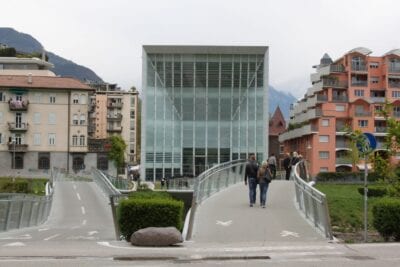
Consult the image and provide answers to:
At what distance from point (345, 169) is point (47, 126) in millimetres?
41867

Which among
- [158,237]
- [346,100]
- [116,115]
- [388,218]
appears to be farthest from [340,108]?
[158,237]

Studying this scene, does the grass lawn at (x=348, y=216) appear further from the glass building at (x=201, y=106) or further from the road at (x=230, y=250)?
the glass building at (x=201, y=106)

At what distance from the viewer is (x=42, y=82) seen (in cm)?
9406

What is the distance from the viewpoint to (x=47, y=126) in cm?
9219

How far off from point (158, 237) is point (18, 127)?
80.7 m

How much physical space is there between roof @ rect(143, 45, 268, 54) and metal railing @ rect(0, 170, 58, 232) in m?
39.5

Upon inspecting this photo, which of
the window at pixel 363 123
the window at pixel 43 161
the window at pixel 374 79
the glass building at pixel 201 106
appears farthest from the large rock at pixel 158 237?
the window at pixel 374 79

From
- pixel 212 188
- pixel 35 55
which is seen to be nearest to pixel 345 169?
pixel 212 188

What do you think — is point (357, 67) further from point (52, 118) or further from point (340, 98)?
point (52, 118)

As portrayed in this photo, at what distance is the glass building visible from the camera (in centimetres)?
7312

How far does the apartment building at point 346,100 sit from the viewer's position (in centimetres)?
9138

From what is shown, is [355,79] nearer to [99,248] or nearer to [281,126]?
[281,126]

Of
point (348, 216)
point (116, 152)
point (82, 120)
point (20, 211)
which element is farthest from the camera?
point (116, 152)

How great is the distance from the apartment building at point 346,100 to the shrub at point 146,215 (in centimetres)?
7584
